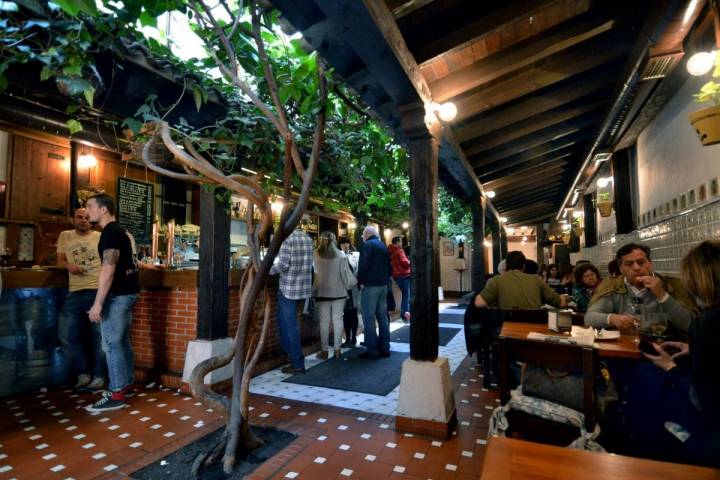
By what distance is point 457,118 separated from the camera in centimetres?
407

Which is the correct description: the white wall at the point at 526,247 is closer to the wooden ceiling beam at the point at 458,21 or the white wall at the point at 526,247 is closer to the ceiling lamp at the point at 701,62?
the ceiling lamp at the point at 701,62

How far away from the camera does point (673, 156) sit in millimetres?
4414

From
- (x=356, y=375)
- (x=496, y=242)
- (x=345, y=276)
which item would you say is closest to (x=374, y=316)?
(x=345, y=276)

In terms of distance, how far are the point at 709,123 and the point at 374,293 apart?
3.80 metres

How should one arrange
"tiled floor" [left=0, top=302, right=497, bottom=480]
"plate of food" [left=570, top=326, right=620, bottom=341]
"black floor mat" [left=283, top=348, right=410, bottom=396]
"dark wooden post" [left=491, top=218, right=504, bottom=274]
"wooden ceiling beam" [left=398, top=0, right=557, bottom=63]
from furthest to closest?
"dark wooden post" [left=491, top=218, right=504, bottom=274], "black floor mat" [left=283, top=348, right=410, bottom=396], "plate of food" [left=570, top=326, right=620, bottom=341], "wooden ceiling beam" [left=398, top=0, right=557, bottom=63], "tiled floor" [left=0, top=302, right=497, bottom=480]

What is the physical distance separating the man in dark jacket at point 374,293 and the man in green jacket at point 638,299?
259 centimetres

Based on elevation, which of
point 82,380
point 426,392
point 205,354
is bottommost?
point 82,380

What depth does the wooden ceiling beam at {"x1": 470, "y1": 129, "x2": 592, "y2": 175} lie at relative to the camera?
566cm

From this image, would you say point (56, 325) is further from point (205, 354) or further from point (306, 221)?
point (306, 221)

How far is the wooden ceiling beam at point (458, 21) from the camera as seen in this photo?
260 cm

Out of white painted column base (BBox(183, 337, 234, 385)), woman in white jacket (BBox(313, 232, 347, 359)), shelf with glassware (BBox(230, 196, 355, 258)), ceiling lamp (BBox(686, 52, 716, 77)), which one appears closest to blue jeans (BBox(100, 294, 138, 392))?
white painted column base (BBox(183, 337, 234, 385))

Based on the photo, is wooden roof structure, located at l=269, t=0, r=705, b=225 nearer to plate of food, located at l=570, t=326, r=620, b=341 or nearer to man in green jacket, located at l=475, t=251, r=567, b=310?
man in green jacket, located at l=475, t=251, r=567, b=310

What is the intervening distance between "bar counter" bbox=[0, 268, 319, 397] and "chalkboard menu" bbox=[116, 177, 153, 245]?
95.8 inches

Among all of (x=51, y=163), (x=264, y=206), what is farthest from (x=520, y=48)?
(x=51, y=163)
